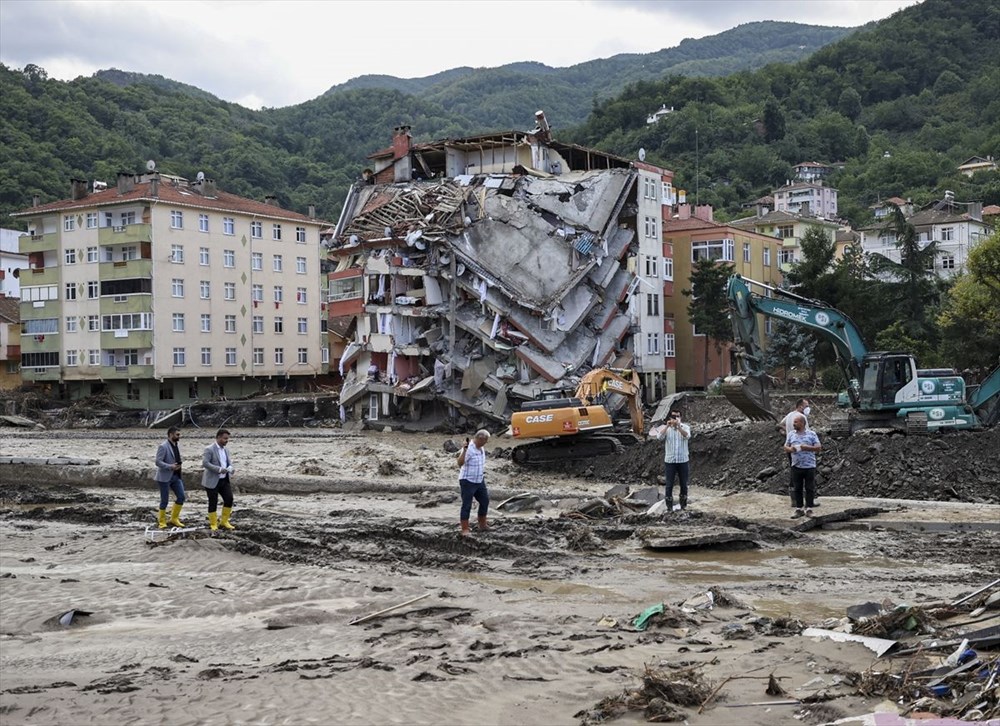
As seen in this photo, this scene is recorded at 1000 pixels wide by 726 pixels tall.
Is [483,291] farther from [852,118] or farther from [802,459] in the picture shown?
[852,118]

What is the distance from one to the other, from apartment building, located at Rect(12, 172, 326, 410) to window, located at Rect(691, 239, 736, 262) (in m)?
27.5

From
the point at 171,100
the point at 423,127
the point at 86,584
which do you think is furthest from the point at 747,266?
the point at 423,127

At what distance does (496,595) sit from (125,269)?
2181 inches

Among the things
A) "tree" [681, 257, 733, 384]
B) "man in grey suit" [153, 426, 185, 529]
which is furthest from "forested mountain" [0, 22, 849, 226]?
"man in grey suit" [153, 426, 185, 529]

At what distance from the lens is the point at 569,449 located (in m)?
31.8

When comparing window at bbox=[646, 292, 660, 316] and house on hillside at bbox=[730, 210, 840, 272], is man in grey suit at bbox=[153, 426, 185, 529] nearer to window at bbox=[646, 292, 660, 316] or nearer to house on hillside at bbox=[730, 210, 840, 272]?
window at bbox=[646, 292, 660, 316]

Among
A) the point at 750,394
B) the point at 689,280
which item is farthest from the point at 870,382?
the point at 689,280

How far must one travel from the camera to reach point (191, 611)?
13.8 meters

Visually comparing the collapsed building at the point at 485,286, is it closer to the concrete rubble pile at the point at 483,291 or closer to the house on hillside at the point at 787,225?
the concrete rubble pile at the point at 483,291

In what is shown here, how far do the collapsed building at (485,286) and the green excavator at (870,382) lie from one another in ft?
71.5

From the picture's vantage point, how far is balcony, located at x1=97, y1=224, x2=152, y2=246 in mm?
63594

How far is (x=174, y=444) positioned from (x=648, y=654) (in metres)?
11.5

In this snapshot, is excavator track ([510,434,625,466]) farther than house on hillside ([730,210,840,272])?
No

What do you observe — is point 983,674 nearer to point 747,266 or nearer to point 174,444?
point 174,444
